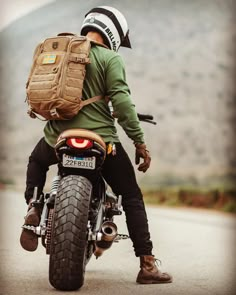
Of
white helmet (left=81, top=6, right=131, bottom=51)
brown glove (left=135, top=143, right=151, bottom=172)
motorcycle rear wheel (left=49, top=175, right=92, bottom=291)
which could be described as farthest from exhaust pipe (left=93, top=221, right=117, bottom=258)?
white helmet (left=81, top=6, right=131, bottom=51)

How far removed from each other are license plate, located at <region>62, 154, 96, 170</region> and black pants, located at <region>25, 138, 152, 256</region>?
20 centimetres

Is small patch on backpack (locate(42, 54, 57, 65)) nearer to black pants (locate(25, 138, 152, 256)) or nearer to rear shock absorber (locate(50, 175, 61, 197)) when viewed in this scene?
black pants (locate(25, 138, 152, 256))

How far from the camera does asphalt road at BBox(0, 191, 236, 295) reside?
3.92 meters

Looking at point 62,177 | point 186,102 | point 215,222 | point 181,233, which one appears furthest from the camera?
point 186,102

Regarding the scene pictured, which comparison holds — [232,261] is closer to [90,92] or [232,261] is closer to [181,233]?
[90,92]

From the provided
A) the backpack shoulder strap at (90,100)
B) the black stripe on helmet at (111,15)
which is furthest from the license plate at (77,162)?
the black stripe on helmet at (111,15)

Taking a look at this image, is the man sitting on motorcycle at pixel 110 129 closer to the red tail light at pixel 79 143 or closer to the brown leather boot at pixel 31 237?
the brown leather boot at pixel 31 237

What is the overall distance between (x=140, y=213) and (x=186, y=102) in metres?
5.42

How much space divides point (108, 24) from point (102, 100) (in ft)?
1.31

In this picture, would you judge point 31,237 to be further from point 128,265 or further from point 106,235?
point 128,265

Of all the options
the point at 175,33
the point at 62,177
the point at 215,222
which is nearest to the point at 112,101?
the point at 62,177

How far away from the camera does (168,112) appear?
9445 millimetres

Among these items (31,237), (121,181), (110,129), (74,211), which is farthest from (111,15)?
(31,237)

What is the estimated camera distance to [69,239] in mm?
3646
